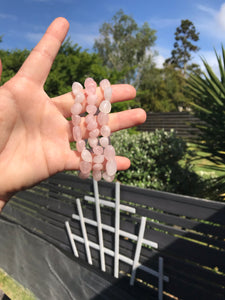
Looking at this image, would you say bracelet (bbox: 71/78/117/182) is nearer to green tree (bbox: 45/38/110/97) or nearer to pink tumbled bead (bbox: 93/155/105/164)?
pink tumbled bead (bbox: 93/155/105/164)

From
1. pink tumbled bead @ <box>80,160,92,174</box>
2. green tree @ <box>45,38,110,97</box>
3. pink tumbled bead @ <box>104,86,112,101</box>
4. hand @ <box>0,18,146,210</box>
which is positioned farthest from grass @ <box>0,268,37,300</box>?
green tree @ <box>45,38,110,97</box>

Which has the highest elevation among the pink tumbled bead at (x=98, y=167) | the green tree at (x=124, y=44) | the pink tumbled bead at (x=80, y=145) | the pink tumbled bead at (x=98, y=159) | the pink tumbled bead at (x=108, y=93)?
the green tree at (x=124, y=44)

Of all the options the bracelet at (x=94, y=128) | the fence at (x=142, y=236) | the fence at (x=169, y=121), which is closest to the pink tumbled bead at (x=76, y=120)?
the bracelet at (x=94, y=128)

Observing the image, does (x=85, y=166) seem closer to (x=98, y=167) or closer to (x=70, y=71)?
(x=98, y=167)

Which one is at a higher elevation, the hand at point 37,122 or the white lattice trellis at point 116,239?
the hand at point 37,122

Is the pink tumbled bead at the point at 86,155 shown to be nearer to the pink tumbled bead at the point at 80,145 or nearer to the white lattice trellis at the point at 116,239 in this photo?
the pink tumbled bead at the point at 80,145

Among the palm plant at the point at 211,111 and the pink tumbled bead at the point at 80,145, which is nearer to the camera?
the pink tumbled bead at the point at 80,145

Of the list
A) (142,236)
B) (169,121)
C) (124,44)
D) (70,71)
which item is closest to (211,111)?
(142,236)
